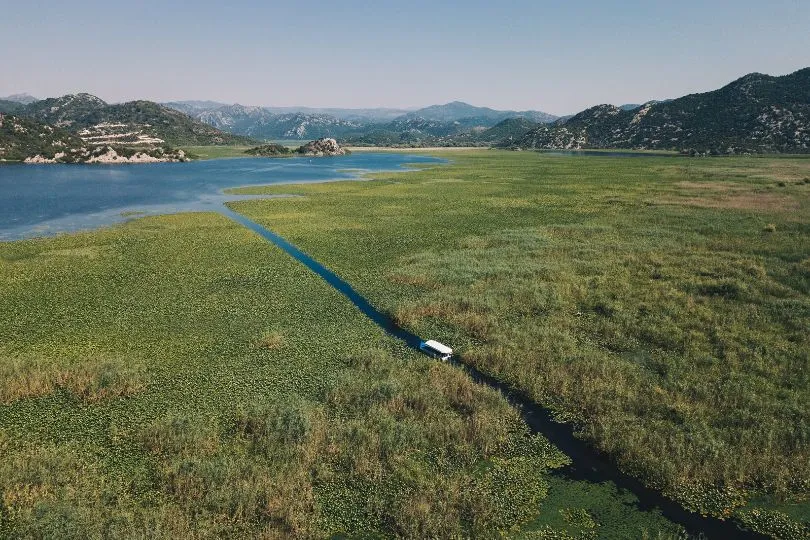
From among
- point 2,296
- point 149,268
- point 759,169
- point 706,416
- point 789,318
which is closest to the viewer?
point 706,416

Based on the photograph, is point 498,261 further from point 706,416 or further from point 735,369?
point 706,416

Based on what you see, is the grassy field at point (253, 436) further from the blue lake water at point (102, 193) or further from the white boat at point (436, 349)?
the blue lake water at point (102, 193)

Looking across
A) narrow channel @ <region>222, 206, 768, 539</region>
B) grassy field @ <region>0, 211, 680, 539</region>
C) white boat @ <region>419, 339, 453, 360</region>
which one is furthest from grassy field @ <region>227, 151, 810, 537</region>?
grassy field @ <region>0, 211, 680, 539</region>

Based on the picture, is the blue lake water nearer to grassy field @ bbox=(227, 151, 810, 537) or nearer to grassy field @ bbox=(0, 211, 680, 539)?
grassy field @ bbox=(227, 151, 810, 537)

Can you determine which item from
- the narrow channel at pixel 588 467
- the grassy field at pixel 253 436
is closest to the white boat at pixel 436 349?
the narrow channel at pixel 588 467

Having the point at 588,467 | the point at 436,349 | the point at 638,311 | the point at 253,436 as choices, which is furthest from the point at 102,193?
the point at 588,467

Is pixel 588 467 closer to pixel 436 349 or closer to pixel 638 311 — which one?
pixel 436 349

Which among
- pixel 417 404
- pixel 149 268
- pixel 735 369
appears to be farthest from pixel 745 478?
pixel 149 268
